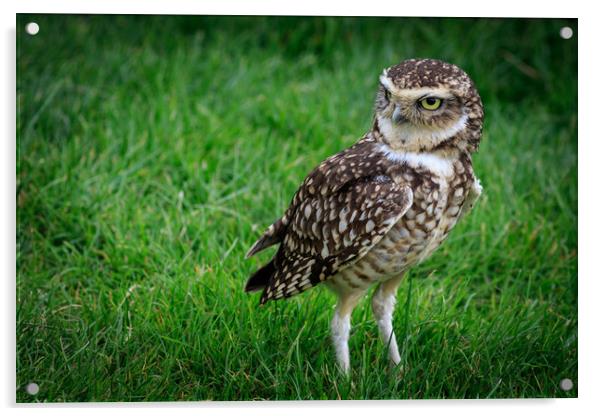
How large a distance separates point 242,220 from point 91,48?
896 mm

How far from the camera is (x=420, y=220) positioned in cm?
214

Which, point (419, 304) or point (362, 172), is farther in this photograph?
point (419, 304)

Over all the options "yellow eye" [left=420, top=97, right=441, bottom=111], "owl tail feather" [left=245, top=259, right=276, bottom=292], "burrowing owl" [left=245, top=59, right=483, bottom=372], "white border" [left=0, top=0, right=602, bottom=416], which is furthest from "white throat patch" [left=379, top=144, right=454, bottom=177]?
"white border" [left=0, top=0, right=602, bottom=416]

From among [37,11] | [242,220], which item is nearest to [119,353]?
[242,220]

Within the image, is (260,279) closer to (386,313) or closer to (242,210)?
(386,313)

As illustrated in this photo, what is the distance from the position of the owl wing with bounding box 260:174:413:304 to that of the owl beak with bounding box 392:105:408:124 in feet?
0.47

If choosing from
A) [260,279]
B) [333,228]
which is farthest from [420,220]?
[260,279]

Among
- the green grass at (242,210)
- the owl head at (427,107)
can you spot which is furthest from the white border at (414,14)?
the owl head at (427,107)

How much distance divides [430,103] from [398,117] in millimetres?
80

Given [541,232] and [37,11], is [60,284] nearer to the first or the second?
[37,11]

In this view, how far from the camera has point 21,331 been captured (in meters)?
2.46

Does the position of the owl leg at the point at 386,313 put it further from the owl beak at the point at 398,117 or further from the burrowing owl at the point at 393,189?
the owl beak at the point at 398,117

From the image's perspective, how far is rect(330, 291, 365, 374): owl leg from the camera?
2340mm

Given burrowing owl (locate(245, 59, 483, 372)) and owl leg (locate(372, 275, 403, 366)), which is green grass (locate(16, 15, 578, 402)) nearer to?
owl leg (locate(372, 275, 403, 366))
